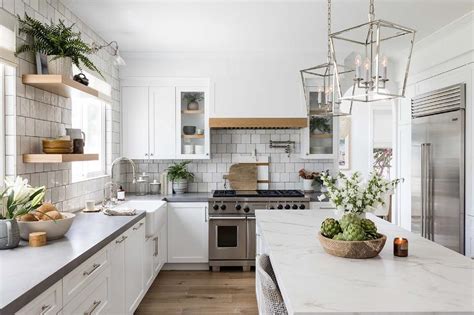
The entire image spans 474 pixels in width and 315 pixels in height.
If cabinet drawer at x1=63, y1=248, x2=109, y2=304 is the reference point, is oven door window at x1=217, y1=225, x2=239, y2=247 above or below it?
below

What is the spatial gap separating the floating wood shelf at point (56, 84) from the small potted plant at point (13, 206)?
2.54ft

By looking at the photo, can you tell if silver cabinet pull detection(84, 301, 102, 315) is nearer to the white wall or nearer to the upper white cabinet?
the upper white cabinet

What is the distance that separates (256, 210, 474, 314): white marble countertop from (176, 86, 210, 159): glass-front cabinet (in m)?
2.61

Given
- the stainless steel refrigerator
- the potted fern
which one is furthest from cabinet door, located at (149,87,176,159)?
the stainless steel refrigerator

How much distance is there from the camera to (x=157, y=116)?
4.80m

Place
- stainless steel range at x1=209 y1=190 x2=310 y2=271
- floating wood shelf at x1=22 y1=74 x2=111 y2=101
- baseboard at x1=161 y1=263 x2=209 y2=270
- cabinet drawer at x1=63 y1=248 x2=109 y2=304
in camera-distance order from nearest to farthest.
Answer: cabinet drawer at x1=63 y1=248 x2=109 y2=304 → floating wood shelf at x1=22 y1=74 x2=111 y2=101 → stainless steel range at x1=209 y1=190 x2=310 y2=271 → baseboard at x1=161 y1=263 x2=209 y2=270

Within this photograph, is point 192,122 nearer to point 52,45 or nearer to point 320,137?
point 320,137

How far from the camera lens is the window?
3723mm

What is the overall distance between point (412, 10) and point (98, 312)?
3474 millimetres

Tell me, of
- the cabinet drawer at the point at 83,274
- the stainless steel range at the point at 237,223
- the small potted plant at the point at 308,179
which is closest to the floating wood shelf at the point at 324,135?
the small potted plant at the point at 308,179

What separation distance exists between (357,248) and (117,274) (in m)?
1.71

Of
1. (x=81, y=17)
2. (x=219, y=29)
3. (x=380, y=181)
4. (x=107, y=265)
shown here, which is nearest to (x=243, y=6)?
(x=219, y=29)

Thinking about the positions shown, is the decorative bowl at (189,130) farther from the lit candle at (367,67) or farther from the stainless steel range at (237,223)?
the lit candle at (367,67)

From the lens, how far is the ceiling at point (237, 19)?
10.8ft
